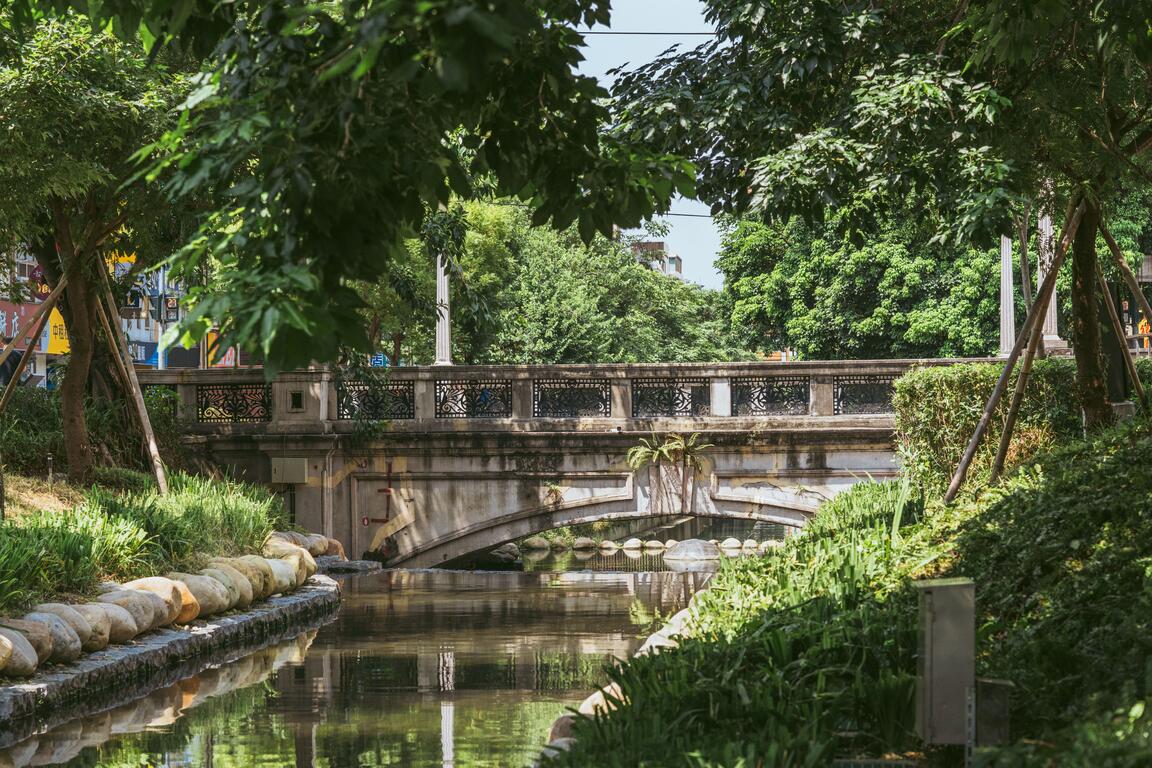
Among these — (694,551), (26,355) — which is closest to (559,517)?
(694,551)

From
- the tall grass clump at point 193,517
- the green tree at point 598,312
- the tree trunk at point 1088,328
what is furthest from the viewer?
the green tree at point 598,312

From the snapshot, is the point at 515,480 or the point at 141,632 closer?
the point at 141,632

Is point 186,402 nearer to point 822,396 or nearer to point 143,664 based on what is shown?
point 822,396

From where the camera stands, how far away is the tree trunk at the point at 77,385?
1819 cm

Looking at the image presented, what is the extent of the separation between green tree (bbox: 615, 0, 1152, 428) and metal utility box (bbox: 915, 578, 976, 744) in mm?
4835

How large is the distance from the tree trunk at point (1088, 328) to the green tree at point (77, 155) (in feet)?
27.5

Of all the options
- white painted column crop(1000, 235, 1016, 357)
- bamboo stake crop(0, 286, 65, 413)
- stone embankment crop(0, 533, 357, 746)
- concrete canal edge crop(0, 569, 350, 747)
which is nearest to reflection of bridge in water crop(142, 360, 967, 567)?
white painted column crop(1000, 235, 1016, 357)

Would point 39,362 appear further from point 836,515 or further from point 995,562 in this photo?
point 995,562

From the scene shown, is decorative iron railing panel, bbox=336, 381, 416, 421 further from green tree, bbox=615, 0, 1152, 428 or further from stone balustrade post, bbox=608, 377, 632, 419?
green tree, bbox=615, 0, 1152, 428

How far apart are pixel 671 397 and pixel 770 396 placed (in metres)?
1.61

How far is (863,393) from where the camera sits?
22.4 metres

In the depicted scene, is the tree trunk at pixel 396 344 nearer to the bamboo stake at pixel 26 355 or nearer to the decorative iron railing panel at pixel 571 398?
the decorative iron railing panel at pixel 571 398

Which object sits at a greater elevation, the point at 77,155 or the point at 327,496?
the point at 77,155

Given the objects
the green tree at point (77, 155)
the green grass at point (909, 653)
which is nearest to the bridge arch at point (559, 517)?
the green tree at point (77, 155)
